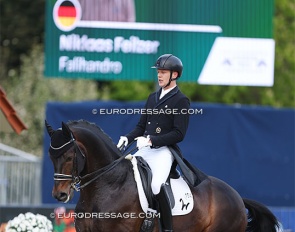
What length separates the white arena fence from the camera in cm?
1766

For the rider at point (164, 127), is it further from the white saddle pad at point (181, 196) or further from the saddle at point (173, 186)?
the white saddle pad at point (181, 196)

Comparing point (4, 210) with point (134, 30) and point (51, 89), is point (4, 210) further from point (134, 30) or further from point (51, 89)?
point (51, 89)

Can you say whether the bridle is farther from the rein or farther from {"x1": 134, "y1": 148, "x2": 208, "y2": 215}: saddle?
{"x1": 134, "y1": 148, "x2": 208, "y2": 215}: saddle

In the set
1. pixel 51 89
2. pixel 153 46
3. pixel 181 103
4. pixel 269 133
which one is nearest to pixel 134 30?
pixel 153 46

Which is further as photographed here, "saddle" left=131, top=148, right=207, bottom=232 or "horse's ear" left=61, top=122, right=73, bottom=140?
"saddle" left=131, top=148, right=207, bottom=232

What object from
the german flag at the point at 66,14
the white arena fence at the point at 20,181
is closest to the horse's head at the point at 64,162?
the german flag at the point at 66,14

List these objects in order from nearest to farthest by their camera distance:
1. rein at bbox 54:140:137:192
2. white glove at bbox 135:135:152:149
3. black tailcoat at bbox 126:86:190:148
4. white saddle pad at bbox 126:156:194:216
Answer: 1. rein at bbox 54:140:137:192
2. white glove at bbox 135:135:152:149
3. black tailcoat at bbox 126:86:190:148
4. white saddle pad at bbox 126:156:194:216

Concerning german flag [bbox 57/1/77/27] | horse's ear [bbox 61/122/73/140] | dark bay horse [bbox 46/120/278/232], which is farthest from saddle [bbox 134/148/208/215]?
german flag [bbox 57/1/77/27]

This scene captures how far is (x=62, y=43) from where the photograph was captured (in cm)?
1691

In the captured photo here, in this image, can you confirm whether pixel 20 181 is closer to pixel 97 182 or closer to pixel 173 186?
pixel 173 186

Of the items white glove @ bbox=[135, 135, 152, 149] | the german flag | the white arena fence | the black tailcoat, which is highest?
the german flag

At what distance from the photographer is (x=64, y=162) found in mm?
8898

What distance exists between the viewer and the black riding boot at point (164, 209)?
9422mm

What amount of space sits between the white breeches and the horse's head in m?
0.91
